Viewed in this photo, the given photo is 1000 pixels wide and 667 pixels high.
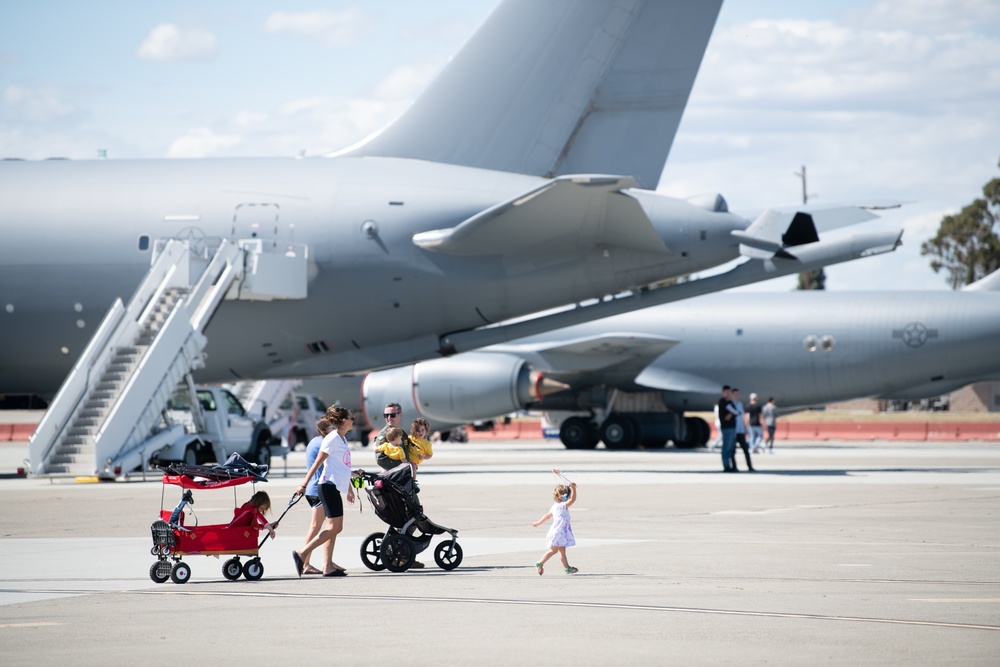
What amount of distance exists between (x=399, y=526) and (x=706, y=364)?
31.5 meters

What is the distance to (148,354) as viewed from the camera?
2438 cm

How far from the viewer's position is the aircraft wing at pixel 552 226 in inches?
977

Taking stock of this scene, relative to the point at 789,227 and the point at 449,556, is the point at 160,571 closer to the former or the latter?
the point at 449,556

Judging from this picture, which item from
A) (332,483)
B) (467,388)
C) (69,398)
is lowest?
(332,483)

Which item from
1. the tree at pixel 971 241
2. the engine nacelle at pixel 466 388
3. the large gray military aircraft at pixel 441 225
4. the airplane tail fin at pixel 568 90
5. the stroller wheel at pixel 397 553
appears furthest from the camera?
the tree at pixel 971 241

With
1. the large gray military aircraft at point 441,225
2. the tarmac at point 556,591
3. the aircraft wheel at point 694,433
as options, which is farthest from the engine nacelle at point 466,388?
the tarmac at point 556,591

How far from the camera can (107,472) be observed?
927 inches

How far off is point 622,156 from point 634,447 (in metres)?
16.0

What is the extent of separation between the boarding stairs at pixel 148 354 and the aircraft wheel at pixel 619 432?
17.7 meters

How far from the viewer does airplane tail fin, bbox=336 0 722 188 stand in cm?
2736

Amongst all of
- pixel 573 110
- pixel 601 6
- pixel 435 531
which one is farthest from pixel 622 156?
pixel 435 531

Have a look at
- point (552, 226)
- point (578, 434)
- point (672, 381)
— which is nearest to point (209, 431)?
point (552, 226)

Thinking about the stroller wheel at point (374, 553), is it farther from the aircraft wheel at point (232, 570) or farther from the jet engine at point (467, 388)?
the jet engine at point (467, 388)

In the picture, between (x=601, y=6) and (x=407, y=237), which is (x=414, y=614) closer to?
(x=407, y=237)
